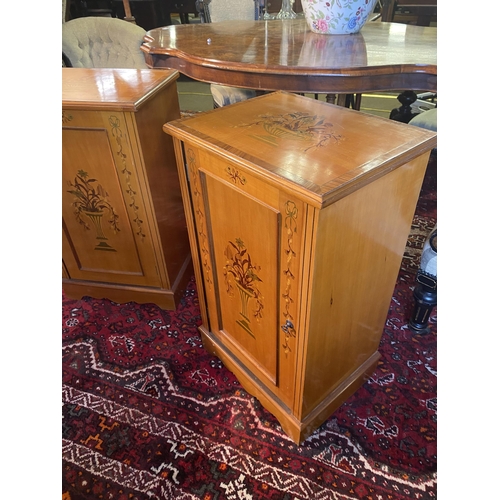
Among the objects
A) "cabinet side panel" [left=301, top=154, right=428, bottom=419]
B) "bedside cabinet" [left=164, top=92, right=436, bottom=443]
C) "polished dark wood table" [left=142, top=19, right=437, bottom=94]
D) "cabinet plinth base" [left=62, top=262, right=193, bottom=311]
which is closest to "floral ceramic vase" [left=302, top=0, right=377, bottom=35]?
"polished dark wood table" [left=142, top=19, right=437, bottom=94]

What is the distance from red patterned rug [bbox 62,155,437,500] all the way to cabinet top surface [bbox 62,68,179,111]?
0.85m

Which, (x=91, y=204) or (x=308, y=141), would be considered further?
(x=91, y=204)

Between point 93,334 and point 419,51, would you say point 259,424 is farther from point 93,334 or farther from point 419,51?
point 419,51

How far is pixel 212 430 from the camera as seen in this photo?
1.17 meters

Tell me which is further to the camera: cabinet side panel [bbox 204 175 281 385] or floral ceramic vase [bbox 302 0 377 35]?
floral ceramic vase [bbox 302 0 377 35]

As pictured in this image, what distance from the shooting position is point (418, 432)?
3.78 feet

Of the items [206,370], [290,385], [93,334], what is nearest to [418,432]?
[290,385]

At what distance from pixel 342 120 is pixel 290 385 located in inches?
27.5

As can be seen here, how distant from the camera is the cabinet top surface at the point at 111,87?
113 cm

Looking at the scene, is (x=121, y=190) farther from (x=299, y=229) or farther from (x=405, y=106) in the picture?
(x=405, y=106)

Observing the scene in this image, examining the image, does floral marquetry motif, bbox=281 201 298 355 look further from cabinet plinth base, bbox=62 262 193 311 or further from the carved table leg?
the carved table leg

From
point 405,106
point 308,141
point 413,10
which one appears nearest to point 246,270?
point 308,141

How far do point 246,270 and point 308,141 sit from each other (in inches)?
13.8

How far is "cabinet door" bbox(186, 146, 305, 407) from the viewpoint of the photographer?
2.56 feet
